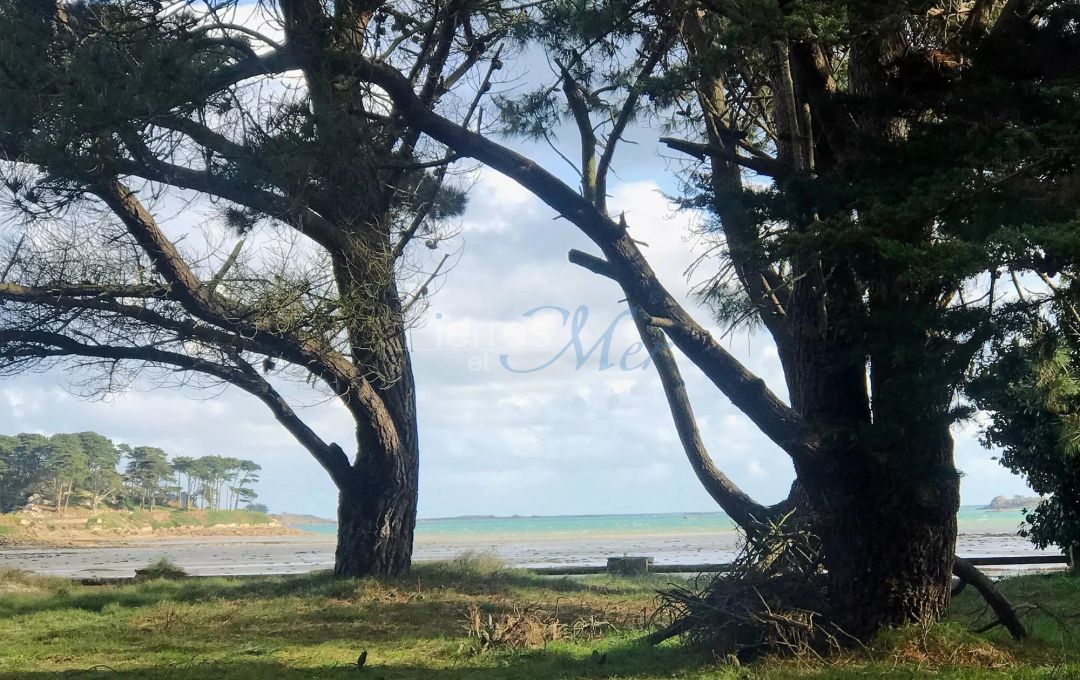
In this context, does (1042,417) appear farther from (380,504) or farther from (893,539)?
(380,504)

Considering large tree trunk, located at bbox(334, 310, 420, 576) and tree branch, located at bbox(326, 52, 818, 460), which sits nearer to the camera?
tree branch, located at bbox(326, 52, 818, 460)

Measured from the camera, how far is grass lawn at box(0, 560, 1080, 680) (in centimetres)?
591

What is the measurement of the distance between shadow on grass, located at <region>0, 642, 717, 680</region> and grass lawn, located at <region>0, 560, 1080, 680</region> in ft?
0.05

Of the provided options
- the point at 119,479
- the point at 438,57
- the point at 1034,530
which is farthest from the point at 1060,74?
the point at 119,479

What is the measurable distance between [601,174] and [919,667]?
4165 millimetres

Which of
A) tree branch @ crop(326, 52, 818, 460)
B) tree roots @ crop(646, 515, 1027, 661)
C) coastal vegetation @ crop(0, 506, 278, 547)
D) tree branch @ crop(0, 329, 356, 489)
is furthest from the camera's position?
coastal vegetation @ crop(0, 506, 278, 547)

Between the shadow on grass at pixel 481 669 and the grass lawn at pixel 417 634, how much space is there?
0.6 inches

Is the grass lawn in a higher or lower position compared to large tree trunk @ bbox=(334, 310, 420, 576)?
lower

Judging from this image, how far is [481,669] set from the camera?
622 cm

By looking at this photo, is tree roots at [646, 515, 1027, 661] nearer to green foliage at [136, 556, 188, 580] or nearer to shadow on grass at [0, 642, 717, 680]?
shadow on grass at [0, 642, 717, 680]

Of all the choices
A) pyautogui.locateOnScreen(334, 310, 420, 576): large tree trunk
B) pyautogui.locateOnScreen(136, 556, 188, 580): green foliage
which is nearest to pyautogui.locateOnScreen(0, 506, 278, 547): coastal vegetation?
pyautogui.locateOnScreen(136, 556, 188, 580): green foliage

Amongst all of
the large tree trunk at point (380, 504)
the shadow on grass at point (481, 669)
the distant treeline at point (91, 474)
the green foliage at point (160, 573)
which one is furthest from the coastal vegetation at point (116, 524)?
the shadow on grass at point (481, 669)

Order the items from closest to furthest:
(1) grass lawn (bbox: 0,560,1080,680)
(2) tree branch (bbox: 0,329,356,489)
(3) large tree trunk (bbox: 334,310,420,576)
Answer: (1) grass lawn (bbox: 0,560,1080,680)
(2) tree branch (bbox: 0,329,356,489)
(3) large tree trunk (bbox: 334,310,420,576)

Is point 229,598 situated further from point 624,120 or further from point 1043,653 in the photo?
point 1043,653
